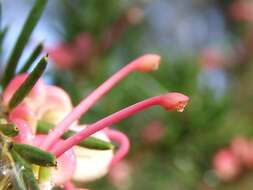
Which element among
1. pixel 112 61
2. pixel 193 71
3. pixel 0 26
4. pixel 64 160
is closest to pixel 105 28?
pixel 112 61

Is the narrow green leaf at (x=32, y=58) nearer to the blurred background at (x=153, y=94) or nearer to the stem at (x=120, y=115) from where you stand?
the stem at (x=120, y=115)

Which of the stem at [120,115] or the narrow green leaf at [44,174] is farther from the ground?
the stem at [120,115]

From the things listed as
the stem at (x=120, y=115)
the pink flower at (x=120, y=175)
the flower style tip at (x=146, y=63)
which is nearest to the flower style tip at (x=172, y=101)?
the stem at (x=120, y=115)

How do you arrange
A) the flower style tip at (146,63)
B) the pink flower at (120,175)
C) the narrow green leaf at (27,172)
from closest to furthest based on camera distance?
the narrow green leaf at (27,172), the flower style tip at (146,63), the pink flower at (120,175)

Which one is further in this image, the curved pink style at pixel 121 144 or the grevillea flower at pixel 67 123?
the curved pink style at pixel 121 144

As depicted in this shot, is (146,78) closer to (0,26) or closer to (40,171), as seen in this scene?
(0,26)

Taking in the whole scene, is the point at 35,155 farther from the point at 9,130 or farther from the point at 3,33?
the point at 3,33
